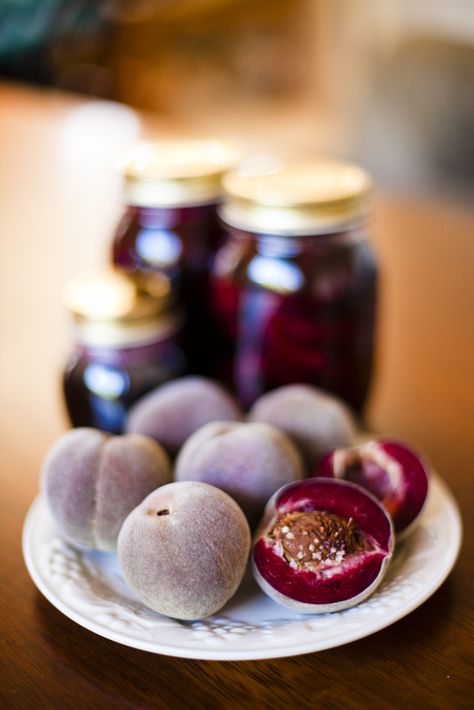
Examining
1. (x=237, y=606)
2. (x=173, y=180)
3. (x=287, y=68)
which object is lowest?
(x=287, y=68)

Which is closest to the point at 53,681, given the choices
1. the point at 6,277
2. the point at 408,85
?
the point at 6,277

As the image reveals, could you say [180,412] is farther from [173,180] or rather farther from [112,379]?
[173,180]

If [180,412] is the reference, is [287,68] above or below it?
below

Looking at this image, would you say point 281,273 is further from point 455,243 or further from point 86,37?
point 86,37

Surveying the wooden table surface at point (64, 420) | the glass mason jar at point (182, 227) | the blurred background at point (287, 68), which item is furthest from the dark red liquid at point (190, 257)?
the blurred background at point (287, 68)

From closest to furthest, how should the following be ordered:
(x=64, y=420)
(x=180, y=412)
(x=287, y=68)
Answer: (x=180, y=412)
(x=64, y=420)
(x=287, y=68)

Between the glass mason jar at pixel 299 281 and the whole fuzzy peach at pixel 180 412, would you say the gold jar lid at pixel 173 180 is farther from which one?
the whole fuzzy peach at pixel 180 412

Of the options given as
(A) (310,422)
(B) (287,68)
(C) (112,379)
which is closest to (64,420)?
(C) (112,379)
